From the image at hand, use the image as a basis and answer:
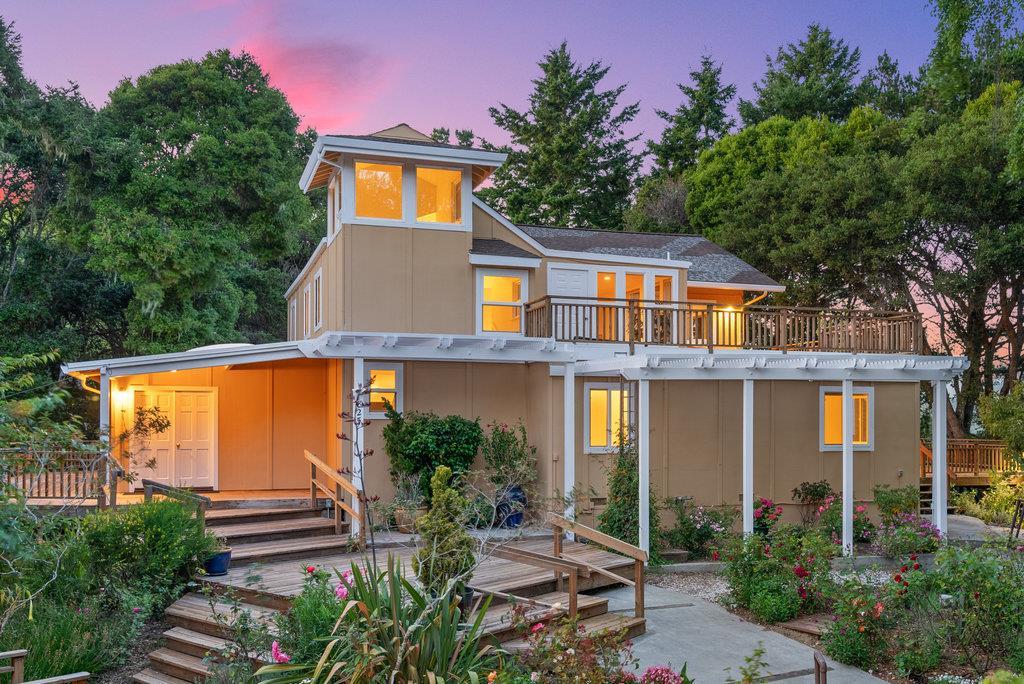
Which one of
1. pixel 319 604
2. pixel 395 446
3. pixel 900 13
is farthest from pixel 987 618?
pixel 900 13

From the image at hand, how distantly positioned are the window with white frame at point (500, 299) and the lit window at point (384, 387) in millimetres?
2001

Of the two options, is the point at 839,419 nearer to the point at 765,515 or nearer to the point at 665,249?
the point at 765,515

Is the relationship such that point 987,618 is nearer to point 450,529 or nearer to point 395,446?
point 450,529

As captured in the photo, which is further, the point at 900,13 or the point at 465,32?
the point at 900,13

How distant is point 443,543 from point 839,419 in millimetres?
11209

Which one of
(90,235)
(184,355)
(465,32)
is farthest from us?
(465,32)

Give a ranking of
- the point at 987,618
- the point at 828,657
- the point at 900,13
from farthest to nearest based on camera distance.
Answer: the point at 900,13, the point at 828,657, the point at 987,618

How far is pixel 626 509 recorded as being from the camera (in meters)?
12.2

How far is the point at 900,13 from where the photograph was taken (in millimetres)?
29078

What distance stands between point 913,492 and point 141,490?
1414cm

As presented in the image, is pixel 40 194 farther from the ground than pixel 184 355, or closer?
farther from the ground

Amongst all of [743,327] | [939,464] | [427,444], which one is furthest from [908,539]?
[427,444]

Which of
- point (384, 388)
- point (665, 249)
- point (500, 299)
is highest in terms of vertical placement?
point (665, 249)

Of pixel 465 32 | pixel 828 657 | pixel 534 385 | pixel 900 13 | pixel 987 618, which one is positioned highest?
pixel 900 13
